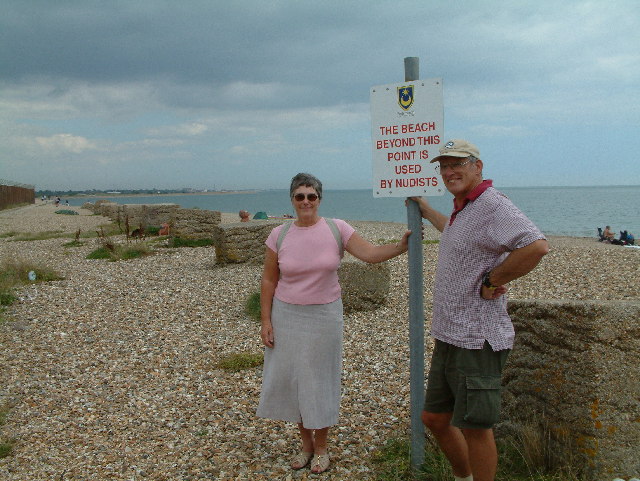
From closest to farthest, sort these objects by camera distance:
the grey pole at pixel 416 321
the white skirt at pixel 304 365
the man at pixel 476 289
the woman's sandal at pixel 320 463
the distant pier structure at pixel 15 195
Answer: the man at pixel 476 289, the grey pole at pixel 416 321, the white skirt at pixel 304 365, the woman's sandal at pixel 320 463, the distant pier structure at pixel 15 195

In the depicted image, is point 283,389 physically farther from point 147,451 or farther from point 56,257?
point 56,257

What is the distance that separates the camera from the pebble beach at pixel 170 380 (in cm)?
388

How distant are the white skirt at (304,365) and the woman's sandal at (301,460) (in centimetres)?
31

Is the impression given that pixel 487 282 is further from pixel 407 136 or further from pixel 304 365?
pixel 304 365

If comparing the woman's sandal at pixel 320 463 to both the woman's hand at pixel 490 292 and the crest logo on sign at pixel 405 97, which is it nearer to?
the woman's hand at pixel 490 292

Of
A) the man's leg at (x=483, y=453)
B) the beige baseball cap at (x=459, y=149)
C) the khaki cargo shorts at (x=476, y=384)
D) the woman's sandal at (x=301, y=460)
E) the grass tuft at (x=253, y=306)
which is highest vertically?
the beige baseball cap at (x=459, y=149)

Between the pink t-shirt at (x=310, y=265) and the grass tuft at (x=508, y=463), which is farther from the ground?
the pink t-shirt at (x=310, y=265)

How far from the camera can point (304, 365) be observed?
3422 mm

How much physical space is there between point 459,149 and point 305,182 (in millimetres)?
1041

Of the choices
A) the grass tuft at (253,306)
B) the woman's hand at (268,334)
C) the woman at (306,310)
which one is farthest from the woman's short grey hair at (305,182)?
the grass tuft at (253,306)

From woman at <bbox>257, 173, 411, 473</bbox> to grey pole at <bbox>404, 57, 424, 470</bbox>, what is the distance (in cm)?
9

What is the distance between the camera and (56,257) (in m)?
13.3

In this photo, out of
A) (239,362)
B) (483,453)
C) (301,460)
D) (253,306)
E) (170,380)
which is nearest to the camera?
(483,453)

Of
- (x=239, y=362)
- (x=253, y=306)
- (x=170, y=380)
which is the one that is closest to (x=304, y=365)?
(x=239, y=362)
